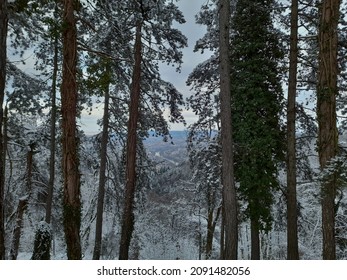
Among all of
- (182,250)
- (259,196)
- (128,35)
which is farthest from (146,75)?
(182,250)

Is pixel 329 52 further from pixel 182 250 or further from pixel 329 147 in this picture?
pixel 182 250

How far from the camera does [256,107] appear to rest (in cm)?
1279

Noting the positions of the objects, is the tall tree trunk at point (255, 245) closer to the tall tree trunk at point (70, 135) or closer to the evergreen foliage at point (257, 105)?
the evergreen foliage at point (257, 105)

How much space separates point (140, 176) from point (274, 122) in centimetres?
666

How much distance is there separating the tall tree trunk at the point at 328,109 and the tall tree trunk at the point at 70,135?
199 inches

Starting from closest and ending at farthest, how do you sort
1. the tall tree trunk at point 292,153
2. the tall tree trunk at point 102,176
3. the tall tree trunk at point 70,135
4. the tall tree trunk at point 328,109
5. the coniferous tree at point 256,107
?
the tall tree trunk at point 328,109 < the tall tree trunk at point 70,135 < the tall tree trunk at point 292,153 < the coniferous tree at point 256,107 < the tall tree trunk at point 102,176

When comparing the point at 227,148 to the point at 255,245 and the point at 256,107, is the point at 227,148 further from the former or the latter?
the point at 255,245

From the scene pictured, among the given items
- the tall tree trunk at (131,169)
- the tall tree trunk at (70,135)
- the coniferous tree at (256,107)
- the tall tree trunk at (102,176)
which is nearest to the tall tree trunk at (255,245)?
the coniferous tree at (256,107)

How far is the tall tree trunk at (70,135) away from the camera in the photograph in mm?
6930

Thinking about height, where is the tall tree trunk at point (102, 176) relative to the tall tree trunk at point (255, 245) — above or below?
above

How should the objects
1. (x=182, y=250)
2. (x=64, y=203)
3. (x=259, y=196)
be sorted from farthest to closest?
(x=182, y=250) < (x=259, y=196) < (x=64, y=203)

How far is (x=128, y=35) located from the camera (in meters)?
11.4

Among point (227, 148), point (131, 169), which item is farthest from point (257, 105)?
point (131, 169)
